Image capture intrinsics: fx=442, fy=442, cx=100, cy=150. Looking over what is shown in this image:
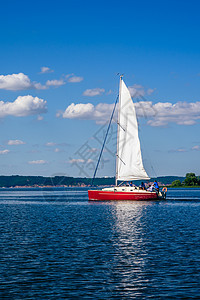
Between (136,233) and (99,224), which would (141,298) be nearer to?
(136,233)

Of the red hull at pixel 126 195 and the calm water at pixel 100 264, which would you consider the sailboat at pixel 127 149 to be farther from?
the calm water at pixel 100 264

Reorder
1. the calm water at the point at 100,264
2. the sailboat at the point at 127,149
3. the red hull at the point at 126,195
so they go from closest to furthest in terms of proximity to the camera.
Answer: the calm water at the point at 100,264, the red hull at the point at 126,195, the sailboat at the point at 127,149

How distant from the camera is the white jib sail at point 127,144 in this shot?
288ft

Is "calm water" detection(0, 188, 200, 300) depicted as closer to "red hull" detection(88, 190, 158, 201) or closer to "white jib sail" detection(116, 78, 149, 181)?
"red hull" detection(88, 190, 158, 201)

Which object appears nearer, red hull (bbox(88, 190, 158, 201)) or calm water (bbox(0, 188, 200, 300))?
calm water (bbox(0, 188, 200, 300))

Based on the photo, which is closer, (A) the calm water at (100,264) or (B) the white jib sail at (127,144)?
(A) the calm water at (100,264)

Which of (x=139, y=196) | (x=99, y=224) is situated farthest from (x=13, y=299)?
(x=139, y=196)

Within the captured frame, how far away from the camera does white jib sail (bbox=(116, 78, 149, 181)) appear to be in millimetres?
87875

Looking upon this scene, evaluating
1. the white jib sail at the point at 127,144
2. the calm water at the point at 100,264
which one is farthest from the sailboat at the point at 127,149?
the calm water at the point at 100,264

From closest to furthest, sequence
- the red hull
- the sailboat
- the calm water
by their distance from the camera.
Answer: the calm water → the red hull → the sailboat

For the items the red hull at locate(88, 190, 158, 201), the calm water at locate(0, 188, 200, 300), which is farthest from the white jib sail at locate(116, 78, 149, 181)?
the calm water at locate(0, 188, 200, 300)

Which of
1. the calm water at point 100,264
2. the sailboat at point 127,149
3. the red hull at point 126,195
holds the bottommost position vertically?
the calm water at point 100,264

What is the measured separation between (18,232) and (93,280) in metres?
22.2

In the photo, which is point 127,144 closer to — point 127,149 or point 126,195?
point 127,149
